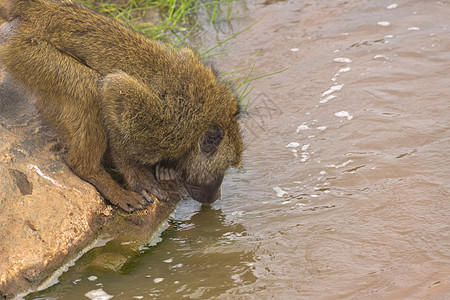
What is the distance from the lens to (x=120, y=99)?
4816mm

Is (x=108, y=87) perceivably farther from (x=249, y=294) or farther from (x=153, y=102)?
(x=249, y=294)

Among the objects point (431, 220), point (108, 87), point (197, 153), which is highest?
point (108, 87)

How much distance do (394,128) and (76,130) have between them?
3.09 metres

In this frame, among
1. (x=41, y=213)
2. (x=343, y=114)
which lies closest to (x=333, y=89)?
(x=343, y=114)

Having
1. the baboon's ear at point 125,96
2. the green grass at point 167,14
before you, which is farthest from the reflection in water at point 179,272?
the green grass at point 167,14

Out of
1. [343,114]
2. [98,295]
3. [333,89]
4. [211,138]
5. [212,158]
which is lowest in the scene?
[98,295]

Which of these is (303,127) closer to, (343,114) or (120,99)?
(343,114)

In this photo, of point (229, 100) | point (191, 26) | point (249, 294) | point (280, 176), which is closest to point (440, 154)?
point (280, 176)

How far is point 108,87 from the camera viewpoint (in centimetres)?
482

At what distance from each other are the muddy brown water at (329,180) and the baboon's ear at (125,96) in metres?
1.06

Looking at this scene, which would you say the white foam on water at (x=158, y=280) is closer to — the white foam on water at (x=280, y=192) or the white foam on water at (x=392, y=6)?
the white foam on water at (x=280, y=192)

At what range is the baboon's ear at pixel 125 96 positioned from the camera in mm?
4812

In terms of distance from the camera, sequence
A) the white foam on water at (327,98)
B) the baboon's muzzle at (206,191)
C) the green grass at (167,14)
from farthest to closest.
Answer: the green grass at (167,14) → the white foam on water at (327,98) → the baboon's muzzle at (206,191)

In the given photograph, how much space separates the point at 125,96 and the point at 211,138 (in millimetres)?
792
